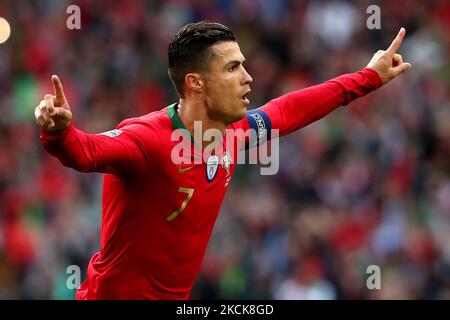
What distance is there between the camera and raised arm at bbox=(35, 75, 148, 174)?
14.1 feet

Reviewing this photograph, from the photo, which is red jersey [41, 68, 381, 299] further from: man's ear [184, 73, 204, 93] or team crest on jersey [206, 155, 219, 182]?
man's ear [184, 73, 204, 93]

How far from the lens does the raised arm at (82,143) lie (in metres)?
4.31

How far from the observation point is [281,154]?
1048 cm

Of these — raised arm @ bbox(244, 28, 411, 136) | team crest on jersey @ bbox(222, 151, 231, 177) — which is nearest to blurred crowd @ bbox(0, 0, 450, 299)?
raised arm @ bbox(244, 28, 411, 136)

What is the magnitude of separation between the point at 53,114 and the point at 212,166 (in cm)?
114

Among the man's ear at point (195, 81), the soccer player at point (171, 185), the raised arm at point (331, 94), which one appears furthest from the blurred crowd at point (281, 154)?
the man's ear at point (195, 81)

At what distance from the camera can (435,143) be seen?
10.5 metres

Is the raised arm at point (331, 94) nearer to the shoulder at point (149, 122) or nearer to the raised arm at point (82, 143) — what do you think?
the shoulder at point (149, 122)

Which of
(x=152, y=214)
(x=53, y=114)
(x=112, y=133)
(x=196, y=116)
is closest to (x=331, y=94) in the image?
(x=196, y=116)

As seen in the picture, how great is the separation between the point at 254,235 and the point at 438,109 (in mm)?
2435

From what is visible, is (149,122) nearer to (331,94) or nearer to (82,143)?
(82,143)

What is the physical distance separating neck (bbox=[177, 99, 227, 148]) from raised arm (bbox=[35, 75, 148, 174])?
32 cm

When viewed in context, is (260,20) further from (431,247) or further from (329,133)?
(431,247)

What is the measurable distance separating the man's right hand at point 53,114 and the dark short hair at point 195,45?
1027 millimetres
